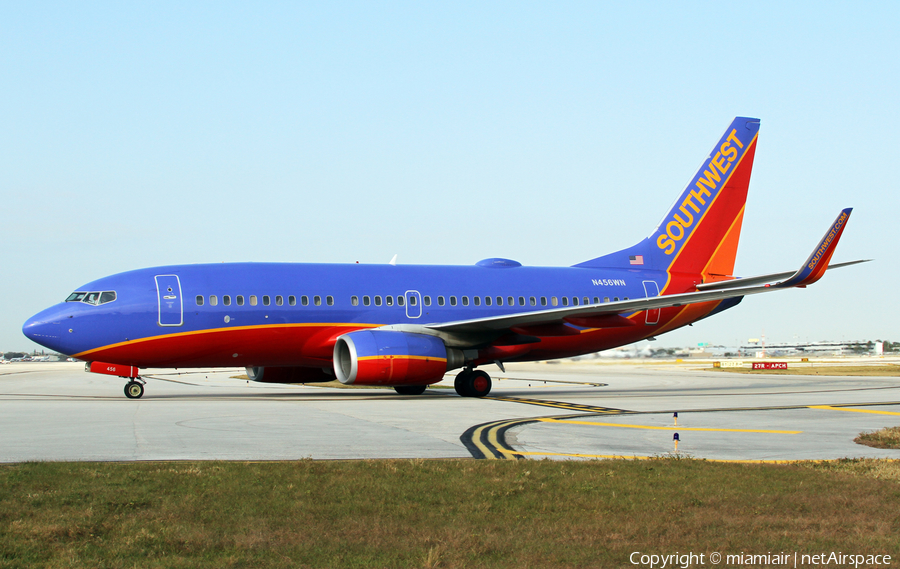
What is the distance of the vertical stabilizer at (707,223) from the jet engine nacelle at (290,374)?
10.7 metres

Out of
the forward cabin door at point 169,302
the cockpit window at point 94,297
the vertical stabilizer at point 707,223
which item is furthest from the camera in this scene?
the vertical stabilizer at point 707,223

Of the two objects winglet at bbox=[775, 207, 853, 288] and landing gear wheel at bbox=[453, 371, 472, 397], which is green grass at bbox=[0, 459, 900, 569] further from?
winglet at bbox=[775, 207, 853, 288]

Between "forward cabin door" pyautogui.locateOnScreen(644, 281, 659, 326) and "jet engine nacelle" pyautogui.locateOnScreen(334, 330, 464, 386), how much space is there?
909 centimetres

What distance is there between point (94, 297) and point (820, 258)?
21.4m

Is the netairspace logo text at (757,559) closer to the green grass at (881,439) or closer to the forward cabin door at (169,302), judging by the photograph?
the green grass at (881,439)

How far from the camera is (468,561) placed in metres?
6.23

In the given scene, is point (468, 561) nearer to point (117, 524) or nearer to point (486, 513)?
point (486, 513)

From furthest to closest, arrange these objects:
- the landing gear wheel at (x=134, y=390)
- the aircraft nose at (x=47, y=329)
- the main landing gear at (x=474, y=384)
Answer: the main landing gear at (x=474, y=384) → the landing gear wheel at (x=134, y=390) → the aircraft nose at (x=47, y=329)

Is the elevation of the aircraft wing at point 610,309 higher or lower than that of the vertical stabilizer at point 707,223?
lower

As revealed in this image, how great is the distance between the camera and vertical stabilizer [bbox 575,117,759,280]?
31453 mm

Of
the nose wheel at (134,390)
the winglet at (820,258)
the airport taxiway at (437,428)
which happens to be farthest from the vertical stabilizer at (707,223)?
the nose wheel at (134,390)

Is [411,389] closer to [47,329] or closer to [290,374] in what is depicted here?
[290,374]

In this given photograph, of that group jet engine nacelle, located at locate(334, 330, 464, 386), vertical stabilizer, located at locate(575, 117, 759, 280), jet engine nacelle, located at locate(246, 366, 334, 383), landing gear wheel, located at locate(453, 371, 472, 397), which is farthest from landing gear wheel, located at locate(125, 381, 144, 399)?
vertical stabilizer, located at locate(575, 117, 759, 280)

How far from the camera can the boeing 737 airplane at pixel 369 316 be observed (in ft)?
75.1
